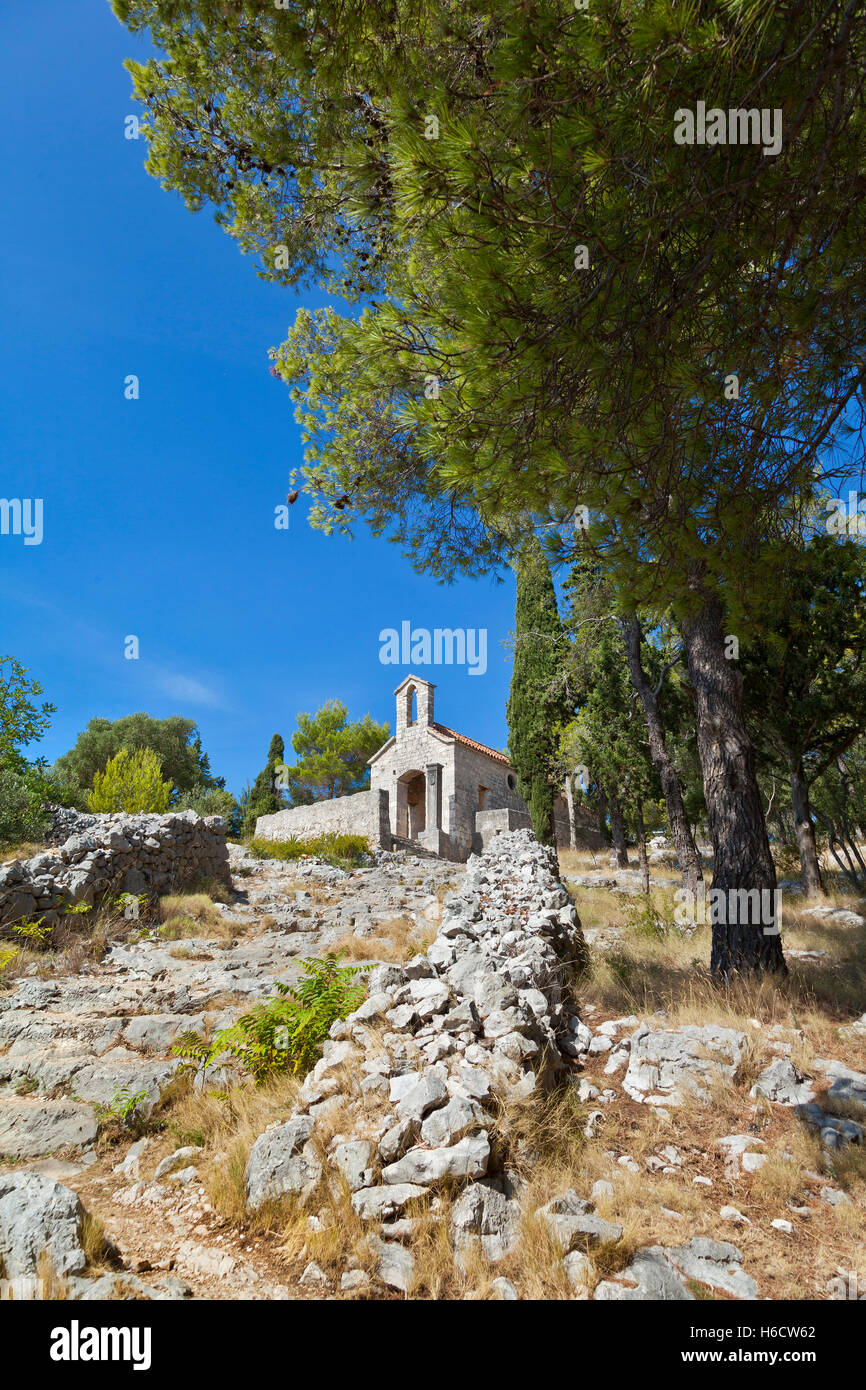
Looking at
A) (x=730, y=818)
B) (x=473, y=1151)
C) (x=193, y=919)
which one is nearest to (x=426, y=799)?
(x=193, y=919)

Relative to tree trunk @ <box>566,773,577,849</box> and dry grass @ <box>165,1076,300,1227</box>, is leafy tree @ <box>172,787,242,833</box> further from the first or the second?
dry grass @ <box>165,1076,300,1227</box>

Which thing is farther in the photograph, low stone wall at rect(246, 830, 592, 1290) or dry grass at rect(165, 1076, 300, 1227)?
dry grass at rect(165, 1076, 300, 1227)

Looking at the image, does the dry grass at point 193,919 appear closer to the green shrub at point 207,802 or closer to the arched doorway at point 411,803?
the arched doorway at point 411,803

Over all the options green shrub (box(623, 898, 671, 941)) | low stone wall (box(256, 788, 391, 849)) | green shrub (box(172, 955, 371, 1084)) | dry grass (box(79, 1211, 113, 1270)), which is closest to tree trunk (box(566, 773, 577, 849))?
low stone wall (box(256, 788, 391, 849))

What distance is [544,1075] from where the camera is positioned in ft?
12.7

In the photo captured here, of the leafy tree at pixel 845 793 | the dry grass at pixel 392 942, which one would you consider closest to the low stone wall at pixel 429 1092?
the dry grass at pixel 392 942

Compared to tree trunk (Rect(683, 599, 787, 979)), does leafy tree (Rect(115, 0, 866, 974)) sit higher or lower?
higher

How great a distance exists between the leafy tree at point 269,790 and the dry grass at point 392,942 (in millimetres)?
27031

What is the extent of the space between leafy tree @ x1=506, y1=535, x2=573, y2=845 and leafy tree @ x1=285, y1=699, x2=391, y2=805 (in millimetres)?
19757

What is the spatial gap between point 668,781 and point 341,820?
13.9m

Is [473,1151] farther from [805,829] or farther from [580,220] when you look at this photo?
[805,829]

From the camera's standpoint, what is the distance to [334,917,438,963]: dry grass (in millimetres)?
7475

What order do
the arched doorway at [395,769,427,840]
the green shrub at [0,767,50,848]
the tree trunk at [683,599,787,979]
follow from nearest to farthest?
the tree trunk at [683,599,787,979] < the green shrub at [0,767,50,848] < the arched doorway at [395,769,427,840]

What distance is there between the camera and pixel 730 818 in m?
6.56
